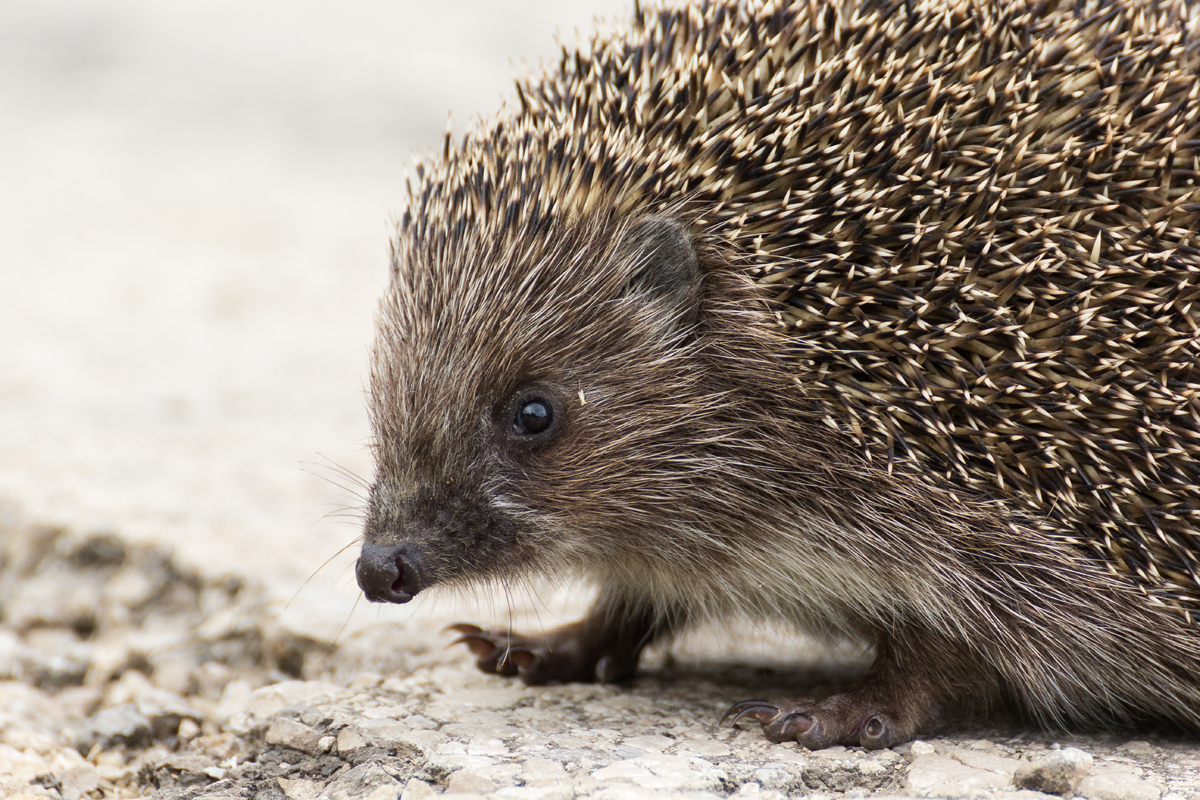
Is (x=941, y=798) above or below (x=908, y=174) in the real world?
below

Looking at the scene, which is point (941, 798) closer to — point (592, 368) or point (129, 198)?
Result: point (592, 368)

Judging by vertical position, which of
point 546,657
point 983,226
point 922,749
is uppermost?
point 983,226

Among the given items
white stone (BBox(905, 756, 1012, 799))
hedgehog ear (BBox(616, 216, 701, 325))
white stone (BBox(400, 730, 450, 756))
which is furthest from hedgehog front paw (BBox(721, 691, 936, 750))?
hedgehog ear (BBox(616, 216, 701, 325))

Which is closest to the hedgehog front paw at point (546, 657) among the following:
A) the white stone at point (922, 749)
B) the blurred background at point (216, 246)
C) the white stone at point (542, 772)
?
the blurred background at point (216, 246)

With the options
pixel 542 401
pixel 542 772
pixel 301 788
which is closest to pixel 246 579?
pixel 301 788

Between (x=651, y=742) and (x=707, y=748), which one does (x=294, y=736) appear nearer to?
(x=651, y=742)

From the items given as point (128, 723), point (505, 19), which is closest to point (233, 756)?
point (128, 723)
